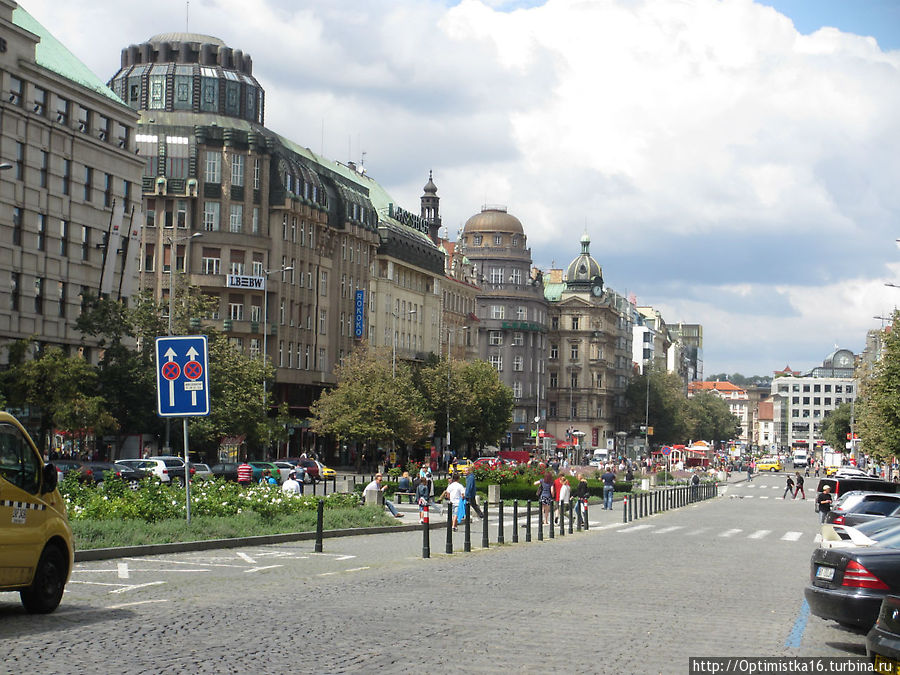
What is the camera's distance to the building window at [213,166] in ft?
271

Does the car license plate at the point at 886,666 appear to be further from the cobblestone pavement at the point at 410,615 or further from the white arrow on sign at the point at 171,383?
the white arrow on sign at the point at 171,383

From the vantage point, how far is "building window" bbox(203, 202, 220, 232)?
8269 centimetres

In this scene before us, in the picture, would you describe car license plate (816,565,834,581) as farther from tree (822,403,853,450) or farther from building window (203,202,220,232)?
tree (822,403,853,450)

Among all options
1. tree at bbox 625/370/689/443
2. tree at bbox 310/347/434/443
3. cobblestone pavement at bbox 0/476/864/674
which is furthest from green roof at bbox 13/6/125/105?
tree at bbox 625/370/689/443

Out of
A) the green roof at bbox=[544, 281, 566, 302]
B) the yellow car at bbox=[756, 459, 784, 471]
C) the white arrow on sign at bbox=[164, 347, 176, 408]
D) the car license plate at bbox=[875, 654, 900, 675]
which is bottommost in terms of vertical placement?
the yellow car at bbox=[756, 459, 784, 471]

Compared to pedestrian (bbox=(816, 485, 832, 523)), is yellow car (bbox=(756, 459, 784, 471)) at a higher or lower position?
lower

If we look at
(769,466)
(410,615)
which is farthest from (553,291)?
(410,615)

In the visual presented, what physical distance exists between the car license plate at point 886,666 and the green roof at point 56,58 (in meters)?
57.1

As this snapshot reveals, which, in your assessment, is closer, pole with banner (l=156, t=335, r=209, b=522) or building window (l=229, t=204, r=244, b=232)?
pole with banner (l=156, t=335, r=209, b=522)

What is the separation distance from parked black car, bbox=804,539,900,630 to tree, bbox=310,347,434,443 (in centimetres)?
6658

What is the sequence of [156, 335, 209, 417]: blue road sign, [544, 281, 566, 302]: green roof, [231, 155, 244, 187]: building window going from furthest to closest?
[544, 281, 566, 302]: green roof < [231, 155, 244, 187]: building window < [156, 335, 209, 417]: blue road sign

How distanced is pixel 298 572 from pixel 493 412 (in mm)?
83164

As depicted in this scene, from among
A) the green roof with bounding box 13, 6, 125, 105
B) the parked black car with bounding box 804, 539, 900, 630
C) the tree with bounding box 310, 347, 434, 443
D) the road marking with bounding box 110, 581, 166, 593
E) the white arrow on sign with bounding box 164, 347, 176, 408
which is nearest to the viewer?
the parked black car with bounding box 804, 539, 900, 630

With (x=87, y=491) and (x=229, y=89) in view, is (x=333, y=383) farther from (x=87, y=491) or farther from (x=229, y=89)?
(x=87, y=491)
